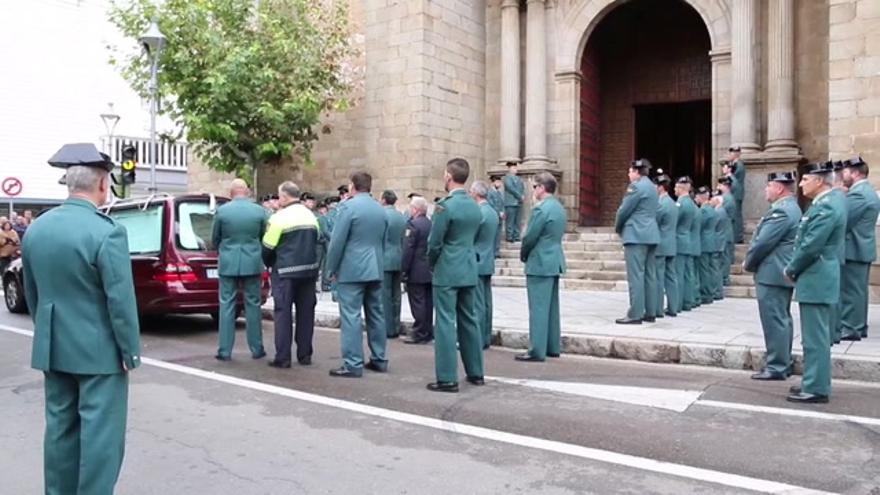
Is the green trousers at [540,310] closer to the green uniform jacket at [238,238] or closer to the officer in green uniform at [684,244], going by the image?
the green uniform jacket at [238,238]

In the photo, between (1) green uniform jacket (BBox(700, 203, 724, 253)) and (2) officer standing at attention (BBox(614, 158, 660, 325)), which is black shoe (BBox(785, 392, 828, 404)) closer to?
(2) officer standing at attention (BBox(614, 158, 660, 325))

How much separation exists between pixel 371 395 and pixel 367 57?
43.8 ft

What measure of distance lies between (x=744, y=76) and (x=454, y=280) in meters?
11.4

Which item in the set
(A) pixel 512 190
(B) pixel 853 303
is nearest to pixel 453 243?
(B) pixel 853 303

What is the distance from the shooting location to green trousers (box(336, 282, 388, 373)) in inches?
298

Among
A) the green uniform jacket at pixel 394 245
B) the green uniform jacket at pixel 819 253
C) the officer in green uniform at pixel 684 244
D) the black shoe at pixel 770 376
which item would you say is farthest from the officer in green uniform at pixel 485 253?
the officer in green uniform at pixel 684 244

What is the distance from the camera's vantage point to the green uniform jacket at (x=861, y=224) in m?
8.95

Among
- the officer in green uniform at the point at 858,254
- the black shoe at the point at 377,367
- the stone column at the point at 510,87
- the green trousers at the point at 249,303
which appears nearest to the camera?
the black shoe at the point at 377,367

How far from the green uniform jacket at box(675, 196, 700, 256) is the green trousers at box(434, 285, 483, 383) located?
508cm

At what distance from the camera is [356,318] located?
7574mm

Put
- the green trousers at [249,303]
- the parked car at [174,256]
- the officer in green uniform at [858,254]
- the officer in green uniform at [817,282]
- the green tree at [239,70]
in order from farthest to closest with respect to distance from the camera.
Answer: the green tree at [239,70]
the parked car at [174,256]
the officer in green uniform at [858,254]
the green trousers at [249,303]
the officer in green uniform at [817,282]

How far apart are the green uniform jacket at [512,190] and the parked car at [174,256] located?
8.00 m

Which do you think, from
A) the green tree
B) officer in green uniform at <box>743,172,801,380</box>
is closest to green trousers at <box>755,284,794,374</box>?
officer in green uniform at <box>743,172,801,380</box>

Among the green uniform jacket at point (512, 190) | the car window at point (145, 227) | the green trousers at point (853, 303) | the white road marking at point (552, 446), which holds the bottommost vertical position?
the white road marking at point (552, 446)
